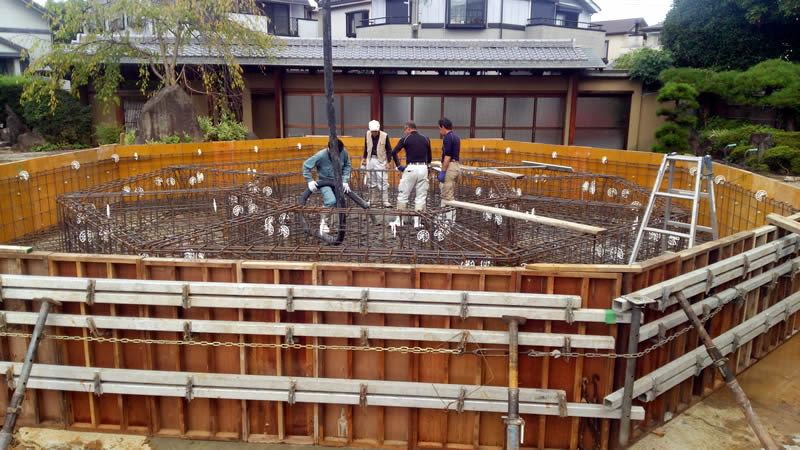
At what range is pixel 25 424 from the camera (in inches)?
216

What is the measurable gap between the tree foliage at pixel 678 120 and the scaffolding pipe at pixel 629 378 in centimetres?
1488

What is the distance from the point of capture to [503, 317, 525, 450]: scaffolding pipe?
4.48 meters

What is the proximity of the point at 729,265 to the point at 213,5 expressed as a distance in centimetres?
1551

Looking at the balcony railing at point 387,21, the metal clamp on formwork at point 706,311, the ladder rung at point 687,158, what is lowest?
the metal clamp on formwork at point 706,311

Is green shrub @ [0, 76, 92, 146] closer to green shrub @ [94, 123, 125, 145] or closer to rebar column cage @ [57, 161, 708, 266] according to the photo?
green shrub @ [94, 123, 125, 145]

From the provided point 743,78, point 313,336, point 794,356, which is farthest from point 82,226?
point 743,78

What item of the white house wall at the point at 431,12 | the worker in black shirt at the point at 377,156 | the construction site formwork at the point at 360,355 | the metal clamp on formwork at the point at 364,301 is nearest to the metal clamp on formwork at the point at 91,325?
the construction site formwork at the point at 360,355

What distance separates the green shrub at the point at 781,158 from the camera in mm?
13133

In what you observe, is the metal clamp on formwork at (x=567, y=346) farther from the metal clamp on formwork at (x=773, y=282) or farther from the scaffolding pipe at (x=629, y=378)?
the metal clamp on formwork at (x=773, y=282)

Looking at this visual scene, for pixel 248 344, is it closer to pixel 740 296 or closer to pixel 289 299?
pixel 289 299

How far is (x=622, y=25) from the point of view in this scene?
46.6 metres

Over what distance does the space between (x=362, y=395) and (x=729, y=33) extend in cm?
2273

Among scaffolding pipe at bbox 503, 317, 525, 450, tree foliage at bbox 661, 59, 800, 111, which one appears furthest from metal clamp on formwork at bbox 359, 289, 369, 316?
tree foliage at bbox 661, 59, 800, 111

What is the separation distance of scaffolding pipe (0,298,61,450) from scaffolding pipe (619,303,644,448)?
515 centimetres
